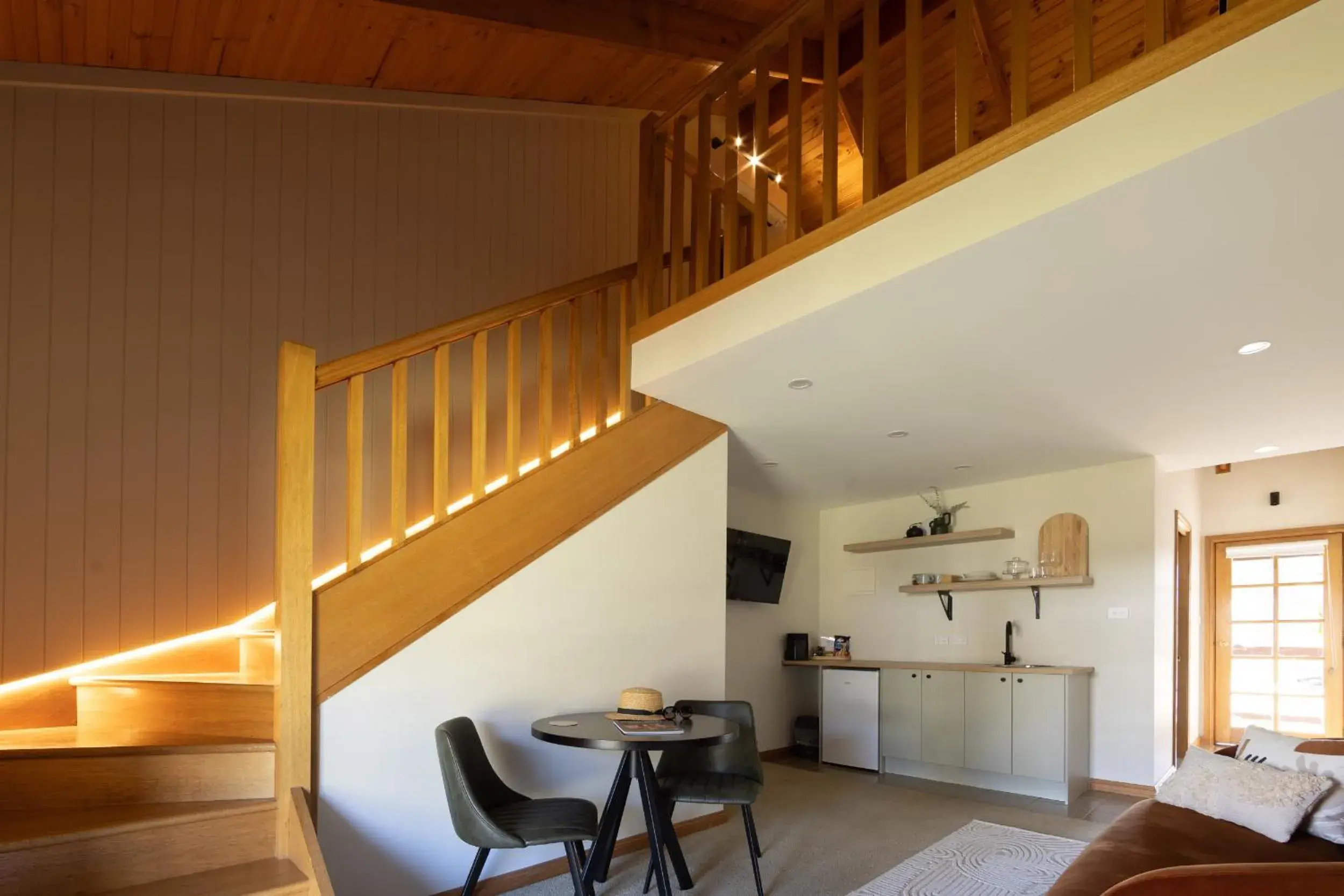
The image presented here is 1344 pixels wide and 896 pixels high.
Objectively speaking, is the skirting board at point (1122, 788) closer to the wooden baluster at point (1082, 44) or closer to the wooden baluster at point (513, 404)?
the wooden baluster at point (513, 404)

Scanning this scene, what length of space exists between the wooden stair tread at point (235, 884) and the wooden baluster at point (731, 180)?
2792 mm

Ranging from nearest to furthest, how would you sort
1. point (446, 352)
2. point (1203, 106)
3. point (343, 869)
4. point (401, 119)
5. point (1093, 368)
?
1. point (1203, 106)
2. point (343, 869)
3. point (446, 352)
4. point (1093, 368)
5. point (401, 119)

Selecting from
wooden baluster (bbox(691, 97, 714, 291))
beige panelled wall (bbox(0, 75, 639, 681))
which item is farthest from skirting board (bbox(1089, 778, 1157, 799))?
beige panelled wall (bbox(0, 75, 639, 681))

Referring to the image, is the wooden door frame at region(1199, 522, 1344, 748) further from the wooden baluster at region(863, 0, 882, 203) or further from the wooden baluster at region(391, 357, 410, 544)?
the wooden baluster at region(391, 357, 410, 544)

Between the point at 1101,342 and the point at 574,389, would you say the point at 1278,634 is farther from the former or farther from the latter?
the point at 574,389

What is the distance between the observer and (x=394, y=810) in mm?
3273

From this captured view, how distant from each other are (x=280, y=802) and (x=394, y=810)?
0.48 metres

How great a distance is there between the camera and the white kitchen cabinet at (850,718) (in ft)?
21.0

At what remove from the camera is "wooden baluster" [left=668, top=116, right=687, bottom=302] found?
4434 mm

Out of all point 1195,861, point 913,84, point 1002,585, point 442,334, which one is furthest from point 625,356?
point 1002,585

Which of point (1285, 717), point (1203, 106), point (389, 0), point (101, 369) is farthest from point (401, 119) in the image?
point (1285, 717)

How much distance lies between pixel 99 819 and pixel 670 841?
195cm

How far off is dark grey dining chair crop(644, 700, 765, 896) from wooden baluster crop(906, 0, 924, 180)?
7.55 ft

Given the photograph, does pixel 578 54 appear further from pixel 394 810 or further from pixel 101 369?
pixel 394 810
